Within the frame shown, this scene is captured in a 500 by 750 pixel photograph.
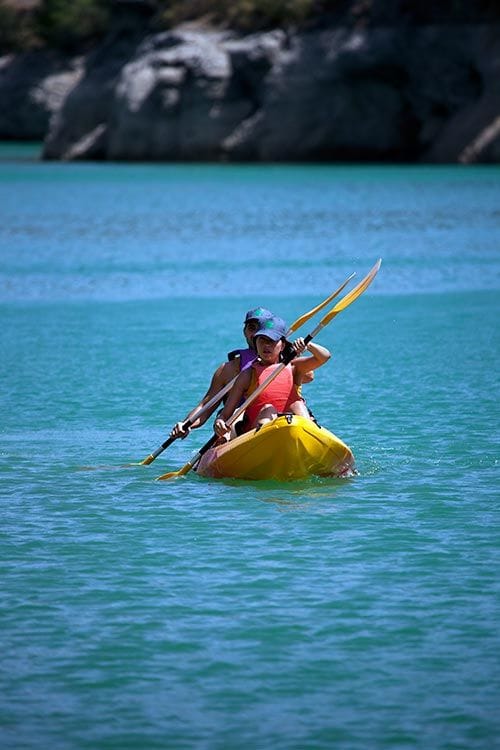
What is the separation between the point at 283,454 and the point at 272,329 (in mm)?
878

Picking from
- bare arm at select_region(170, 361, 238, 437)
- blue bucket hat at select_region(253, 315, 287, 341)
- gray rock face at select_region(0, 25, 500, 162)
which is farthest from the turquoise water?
gray rock face at select_region(0, 25, 500, 162)

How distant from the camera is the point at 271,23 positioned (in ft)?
196

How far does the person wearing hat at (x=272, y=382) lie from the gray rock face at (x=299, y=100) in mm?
38651

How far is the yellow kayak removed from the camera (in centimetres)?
1109

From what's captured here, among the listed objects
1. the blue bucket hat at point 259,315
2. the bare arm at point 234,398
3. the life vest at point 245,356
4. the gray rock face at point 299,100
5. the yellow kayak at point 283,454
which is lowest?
the yellow kayak at point 283,454

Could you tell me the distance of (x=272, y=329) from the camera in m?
11.3

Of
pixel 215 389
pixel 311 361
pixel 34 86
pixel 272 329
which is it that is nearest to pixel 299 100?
pixel 34 86

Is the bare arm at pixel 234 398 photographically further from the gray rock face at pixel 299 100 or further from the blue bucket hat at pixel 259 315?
the gray rock face at pixel 299 100

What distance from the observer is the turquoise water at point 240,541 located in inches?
289

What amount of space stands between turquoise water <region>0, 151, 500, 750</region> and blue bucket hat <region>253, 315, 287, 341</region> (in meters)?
1.11

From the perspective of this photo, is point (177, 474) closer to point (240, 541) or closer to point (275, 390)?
point (275, 390)

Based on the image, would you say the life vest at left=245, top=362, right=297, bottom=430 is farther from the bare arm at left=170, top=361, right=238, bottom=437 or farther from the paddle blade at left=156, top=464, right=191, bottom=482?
the paddle blade at left=156, top=464, right=191, bottom=482

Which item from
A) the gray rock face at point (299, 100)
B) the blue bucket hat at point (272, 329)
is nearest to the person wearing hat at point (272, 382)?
the blue bucket hat at point (272, 329)

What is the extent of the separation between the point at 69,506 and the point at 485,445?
3716mm
